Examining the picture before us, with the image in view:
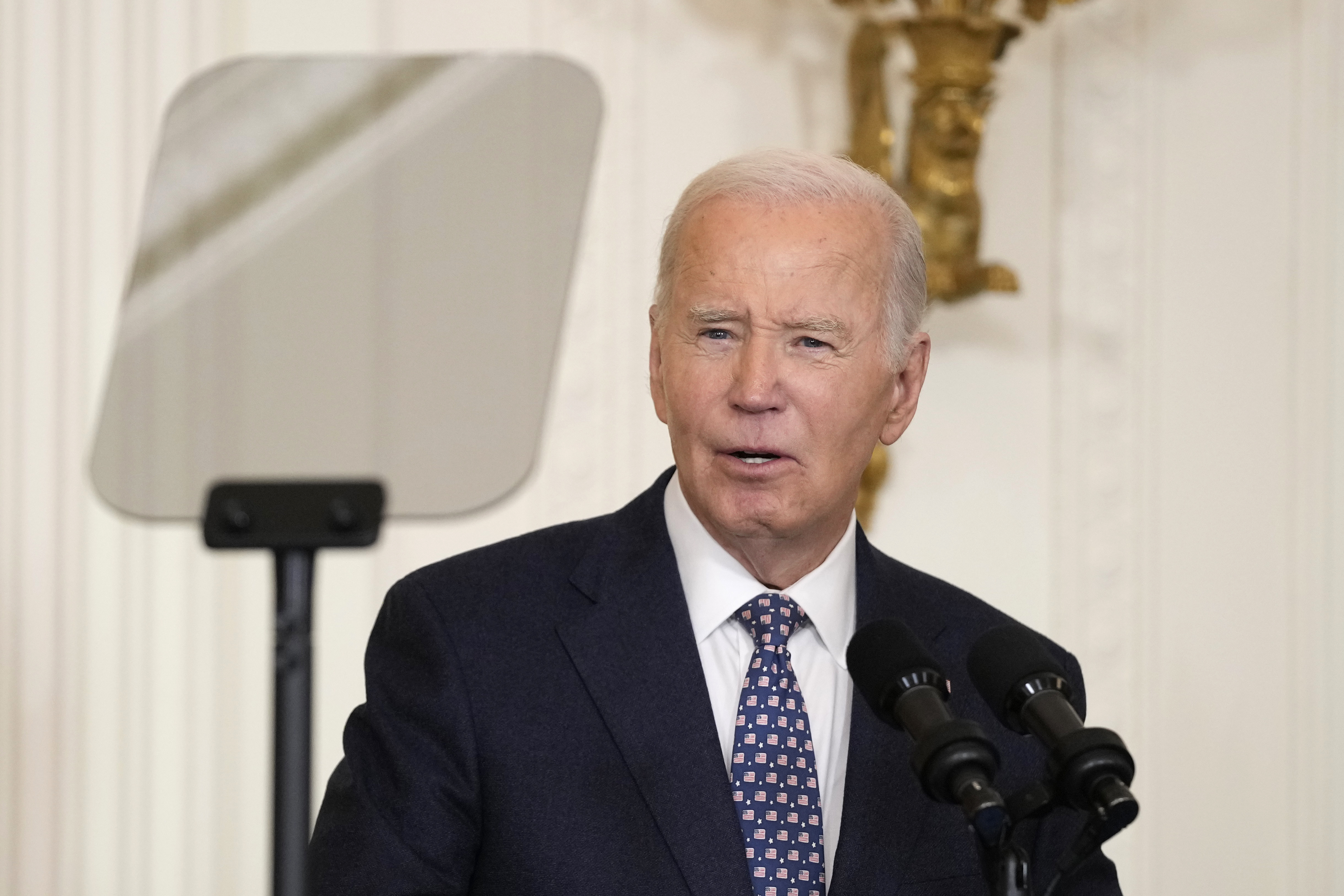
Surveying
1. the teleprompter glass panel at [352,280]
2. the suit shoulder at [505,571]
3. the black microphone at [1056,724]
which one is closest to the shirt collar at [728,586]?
the suit shoulder at [505,571]

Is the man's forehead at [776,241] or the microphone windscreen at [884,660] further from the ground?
the man's forehead at [776,241]

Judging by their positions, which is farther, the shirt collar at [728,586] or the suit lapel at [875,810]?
the shirt collar at [728,586]

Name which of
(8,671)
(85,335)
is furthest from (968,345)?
(8,671)

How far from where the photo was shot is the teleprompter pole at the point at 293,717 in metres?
0.87

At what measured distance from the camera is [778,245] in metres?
1.65

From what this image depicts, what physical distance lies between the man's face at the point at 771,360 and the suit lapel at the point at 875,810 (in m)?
0.18

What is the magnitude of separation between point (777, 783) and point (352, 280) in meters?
0.85

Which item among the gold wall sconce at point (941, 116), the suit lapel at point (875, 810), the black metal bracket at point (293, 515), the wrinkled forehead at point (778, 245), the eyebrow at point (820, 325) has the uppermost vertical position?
the gold wall sconce at point (941, 116)

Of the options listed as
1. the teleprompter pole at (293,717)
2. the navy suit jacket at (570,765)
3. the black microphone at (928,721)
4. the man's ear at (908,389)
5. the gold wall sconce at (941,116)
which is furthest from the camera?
the gold wall sconce at (941,116)

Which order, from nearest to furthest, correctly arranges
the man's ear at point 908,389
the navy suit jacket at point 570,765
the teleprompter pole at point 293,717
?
the teleprompter pole at point 293,717 → the navy suit jacket at point 570,765 → the man's ear at point 908,389

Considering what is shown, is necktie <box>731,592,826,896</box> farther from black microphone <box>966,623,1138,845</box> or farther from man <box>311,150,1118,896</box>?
black microphone <box>966,623,1138,845</box>

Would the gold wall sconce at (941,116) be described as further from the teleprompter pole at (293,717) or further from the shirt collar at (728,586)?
the teleprompter pole at (293,717)

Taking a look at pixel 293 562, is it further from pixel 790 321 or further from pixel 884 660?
pixel 790 321

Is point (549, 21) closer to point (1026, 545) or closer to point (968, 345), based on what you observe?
point (968, 345)
